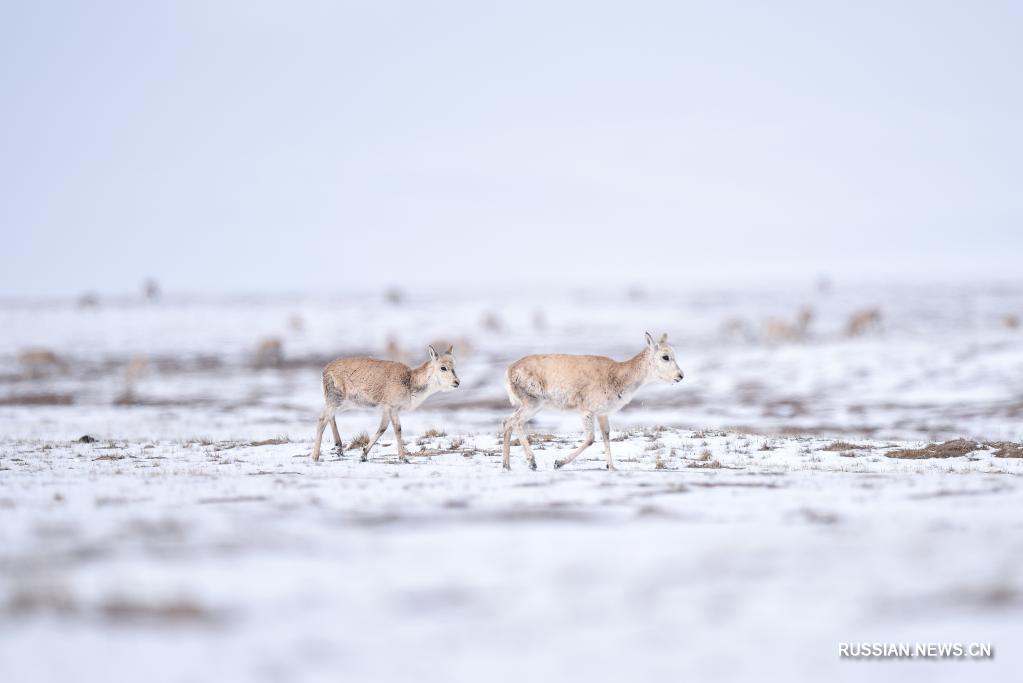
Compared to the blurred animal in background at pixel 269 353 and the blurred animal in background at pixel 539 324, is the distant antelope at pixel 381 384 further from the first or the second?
the blurred animal in background at pixel 539 324

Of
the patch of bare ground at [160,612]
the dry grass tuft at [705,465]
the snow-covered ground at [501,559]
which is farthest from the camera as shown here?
the dry grass tuft at [705,465]

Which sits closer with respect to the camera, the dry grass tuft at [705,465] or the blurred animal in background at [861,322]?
the dry grass tuft at [705,465]

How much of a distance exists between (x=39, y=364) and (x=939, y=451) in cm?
4028

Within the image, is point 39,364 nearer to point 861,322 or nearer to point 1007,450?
point 1007,450

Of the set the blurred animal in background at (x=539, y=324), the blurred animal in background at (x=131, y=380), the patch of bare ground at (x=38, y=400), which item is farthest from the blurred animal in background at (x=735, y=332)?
the patch of bare ground at (x=38, y=400)

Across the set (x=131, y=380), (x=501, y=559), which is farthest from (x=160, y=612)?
(x=131, y=380)

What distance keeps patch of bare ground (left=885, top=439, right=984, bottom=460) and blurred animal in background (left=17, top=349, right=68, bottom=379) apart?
3873 centimetres

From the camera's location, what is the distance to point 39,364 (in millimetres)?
41781

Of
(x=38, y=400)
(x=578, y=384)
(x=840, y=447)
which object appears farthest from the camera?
(x=38, y=400)

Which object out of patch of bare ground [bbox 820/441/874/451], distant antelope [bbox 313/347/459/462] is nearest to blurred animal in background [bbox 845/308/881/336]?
patch of bare ground [bbox 820/441/874/451]

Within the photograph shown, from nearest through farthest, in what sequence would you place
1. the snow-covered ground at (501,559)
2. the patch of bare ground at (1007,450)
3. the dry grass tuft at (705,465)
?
the snow-covered ground at (501,559) < the dry grass tuft at (705,465) < the patch of bare ground at (1007,450)

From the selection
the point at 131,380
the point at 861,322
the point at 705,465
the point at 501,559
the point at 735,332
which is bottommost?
the point at 705,465

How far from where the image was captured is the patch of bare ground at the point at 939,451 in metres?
14.7

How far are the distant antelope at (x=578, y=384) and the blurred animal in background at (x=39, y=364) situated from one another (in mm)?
35250
